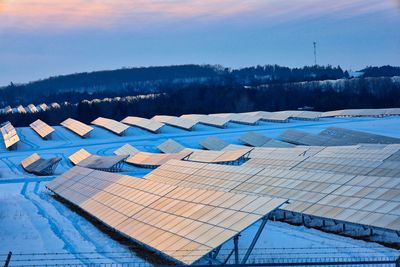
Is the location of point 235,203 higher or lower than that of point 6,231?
higher

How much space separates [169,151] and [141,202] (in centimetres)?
2576

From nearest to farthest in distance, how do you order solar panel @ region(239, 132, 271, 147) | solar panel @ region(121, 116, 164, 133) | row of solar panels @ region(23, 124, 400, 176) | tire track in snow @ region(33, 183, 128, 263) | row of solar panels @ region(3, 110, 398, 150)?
tire track in snow @ region(33, 183, 128, 263), row of solar panels @ region(23, 124, 400, 176), row of solar panels @ region(3, 110, 398, 150), solar panel @ region(239, 132, 271, 147), solar panel @ region(121, 116, 164, 133)

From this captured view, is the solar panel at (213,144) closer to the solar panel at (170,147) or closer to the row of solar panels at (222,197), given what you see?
the solar panel at (170,147)

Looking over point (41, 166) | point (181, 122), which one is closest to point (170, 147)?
point (41, 166)

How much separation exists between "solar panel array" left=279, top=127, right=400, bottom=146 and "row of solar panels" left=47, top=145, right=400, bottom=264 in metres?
15.0

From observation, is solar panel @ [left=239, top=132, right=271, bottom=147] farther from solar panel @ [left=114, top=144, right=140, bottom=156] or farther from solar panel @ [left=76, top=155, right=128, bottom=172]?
solar panel @ [left=76, top=155, right=128, bottom=172]

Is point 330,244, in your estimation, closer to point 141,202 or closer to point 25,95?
point 141,202

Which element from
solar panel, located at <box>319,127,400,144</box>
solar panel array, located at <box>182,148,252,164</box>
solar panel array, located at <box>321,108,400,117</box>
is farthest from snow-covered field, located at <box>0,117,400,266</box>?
solar panel array, located at <box>321,108,400,117</box>

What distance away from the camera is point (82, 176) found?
2767 cm

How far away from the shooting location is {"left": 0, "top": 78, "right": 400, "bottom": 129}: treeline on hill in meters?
81.8

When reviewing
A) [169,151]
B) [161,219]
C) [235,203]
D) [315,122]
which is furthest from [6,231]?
[315,122]

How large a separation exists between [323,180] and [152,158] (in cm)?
2003

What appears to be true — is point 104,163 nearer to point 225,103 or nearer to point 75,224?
point 75,224

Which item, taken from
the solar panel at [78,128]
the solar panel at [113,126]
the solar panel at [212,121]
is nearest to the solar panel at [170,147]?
the solar panel at [113,126]
